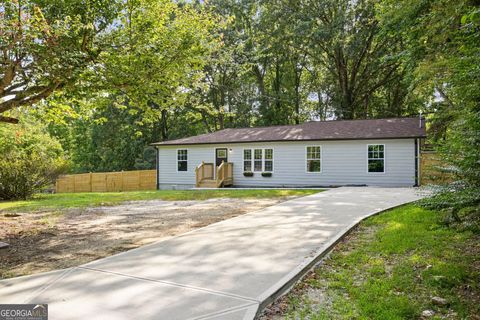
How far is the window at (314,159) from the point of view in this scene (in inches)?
651

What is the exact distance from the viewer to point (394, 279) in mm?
3623

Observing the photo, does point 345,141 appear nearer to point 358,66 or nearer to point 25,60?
point 358,66

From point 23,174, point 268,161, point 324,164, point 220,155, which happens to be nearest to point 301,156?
point 324,164

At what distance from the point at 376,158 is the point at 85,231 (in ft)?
42.5

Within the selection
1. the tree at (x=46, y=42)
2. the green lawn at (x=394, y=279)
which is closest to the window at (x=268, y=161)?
the tree at (x=46, y=42)

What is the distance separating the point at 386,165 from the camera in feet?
49.6

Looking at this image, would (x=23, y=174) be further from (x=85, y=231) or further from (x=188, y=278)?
(x=188, y=278)

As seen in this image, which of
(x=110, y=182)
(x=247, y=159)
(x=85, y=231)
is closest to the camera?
(x=85, y=231)

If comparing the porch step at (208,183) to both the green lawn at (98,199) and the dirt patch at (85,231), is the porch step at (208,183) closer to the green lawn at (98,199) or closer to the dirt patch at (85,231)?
the green lawn at (98,199)

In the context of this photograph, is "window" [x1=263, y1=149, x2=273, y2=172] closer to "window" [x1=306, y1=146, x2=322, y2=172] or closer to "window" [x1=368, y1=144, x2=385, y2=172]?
"window" [x1=306, y1=146, x2=322, y2=172]

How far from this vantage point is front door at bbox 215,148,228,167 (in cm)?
1864

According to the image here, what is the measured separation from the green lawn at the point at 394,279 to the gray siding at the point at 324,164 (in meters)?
10.2

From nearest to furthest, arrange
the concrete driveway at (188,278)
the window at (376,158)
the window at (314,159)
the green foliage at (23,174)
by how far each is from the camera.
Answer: the concrete driveway at (188,278) < the green foliage at (23,174) < the window at (376,158) < the window at (314,159)

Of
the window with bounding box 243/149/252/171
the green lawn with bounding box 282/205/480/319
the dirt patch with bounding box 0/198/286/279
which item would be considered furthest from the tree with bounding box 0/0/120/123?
the window with bounding box 243/149/252/171
